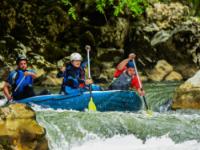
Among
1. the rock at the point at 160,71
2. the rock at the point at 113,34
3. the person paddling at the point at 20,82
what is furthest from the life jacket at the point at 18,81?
the rock at the point at 113,34

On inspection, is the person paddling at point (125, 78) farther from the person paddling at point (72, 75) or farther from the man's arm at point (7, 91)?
the man's arm at point (7, 91)

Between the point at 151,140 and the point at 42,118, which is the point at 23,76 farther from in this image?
the point at 151,140

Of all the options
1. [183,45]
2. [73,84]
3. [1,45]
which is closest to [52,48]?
[1,45]

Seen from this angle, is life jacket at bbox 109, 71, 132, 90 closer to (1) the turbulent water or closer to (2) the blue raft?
(2) the blue raft

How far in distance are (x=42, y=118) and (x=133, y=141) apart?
175 cm

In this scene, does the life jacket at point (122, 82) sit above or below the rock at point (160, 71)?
above

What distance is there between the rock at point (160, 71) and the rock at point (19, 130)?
14636mm

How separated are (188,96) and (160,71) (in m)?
10.3

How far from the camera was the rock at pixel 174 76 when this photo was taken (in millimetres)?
21000

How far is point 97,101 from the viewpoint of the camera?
10.5m

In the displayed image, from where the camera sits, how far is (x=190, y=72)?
21750mm

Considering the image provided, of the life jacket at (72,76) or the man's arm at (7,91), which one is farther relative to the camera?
the life jacket at (72,76)

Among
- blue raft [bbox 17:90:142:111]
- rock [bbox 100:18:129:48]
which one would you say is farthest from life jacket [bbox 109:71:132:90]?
rock [bbox 100:18:129:48]

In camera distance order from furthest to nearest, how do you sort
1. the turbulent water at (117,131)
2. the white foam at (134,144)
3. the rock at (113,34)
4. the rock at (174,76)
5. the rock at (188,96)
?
the rock at (113,34) → the rock at (174,76) → the rock at (188,96) → the turbulent water at (117,131) → the white foam at (134,144)
